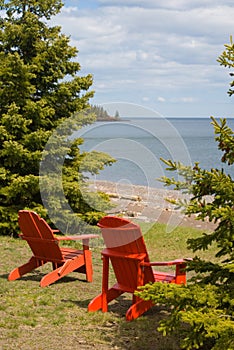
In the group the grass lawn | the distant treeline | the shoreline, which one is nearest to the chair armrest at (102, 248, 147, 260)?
the grass lawn

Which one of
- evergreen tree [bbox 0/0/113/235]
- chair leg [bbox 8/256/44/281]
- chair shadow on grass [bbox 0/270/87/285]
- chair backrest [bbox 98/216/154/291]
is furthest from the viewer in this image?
evergreen tree [bbox 0/0/113/235]

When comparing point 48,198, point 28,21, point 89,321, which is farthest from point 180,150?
point 28,21

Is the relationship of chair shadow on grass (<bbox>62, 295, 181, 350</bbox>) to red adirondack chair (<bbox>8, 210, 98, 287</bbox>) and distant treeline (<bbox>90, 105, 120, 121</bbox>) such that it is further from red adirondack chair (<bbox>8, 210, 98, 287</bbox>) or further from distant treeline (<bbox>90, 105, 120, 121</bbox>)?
distant treeline (<bbox>90, 105, 120, 121</bbox>)

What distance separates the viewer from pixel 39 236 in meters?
6.31

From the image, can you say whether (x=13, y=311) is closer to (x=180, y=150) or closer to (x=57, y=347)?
(x=57, y=347)

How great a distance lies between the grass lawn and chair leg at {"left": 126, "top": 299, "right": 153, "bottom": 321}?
0.05m

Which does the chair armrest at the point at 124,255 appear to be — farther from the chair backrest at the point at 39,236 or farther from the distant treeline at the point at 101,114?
the distant treeline at the point at 101,114

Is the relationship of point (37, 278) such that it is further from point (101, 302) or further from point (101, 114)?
point (101, 114)

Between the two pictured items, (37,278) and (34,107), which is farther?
(34,107)

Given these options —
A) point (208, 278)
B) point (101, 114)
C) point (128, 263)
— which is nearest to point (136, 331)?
point (128, 263)

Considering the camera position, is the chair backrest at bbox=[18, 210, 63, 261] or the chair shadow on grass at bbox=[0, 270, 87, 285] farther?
the chair shadow on grass at bbox=[0, 270, 87, 285]

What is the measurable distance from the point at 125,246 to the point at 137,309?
24.0 inches

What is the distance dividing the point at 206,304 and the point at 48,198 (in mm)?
6890

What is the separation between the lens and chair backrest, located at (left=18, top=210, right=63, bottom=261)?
243 inches
